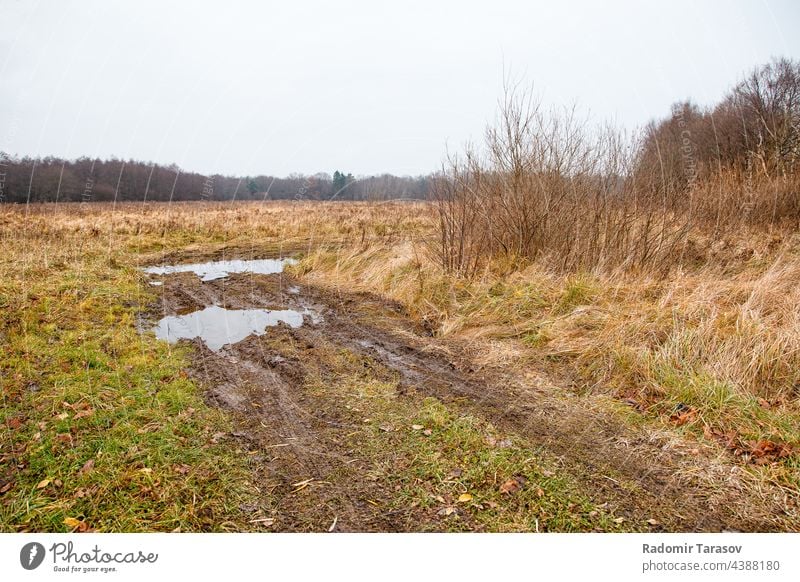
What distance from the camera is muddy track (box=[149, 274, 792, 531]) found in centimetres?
255

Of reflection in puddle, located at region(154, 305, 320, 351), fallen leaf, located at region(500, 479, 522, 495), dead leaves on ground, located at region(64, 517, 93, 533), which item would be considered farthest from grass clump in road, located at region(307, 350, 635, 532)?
reflection in puddle, located at region(154, 305, 320, 351)

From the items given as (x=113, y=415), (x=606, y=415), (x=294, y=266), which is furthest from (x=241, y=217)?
(x=606, y=415)

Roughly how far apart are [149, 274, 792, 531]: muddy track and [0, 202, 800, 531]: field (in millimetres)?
16

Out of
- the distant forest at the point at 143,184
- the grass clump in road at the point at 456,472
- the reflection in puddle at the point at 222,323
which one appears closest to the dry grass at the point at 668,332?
the grass clump in road at the point at 456,472

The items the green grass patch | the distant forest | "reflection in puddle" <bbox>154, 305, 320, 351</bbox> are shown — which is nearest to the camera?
the green grass patch

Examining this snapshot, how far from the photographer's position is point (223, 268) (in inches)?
437

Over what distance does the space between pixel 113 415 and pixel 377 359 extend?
249 cm

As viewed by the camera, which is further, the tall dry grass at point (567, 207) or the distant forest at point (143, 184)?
the distant forest at point (143, 184)

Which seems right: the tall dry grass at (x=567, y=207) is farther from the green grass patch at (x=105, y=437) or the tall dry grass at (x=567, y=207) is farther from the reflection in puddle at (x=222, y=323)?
the green grass patch at (x=105, y=437)

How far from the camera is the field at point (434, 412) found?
2.56m

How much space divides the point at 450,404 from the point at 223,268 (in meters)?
8.83
